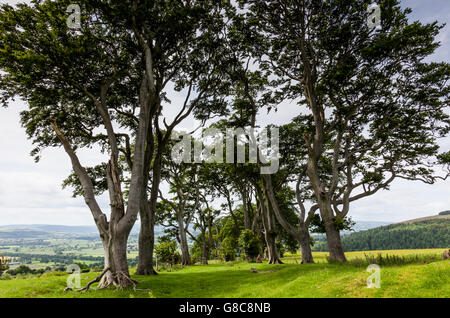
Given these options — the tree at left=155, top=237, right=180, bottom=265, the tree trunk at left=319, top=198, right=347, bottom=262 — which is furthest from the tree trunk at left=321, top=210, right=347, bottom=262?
the tree at left=155, top=237, right=180, bottom=265

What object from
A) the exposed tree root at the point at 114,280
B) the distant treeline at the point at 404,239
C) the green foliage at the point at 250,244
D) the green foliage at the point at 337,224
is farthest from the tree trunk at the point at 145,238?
the distant treeline at the point at 404,239

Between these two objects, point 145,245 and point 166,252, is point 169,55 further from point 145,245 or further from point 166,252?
point 166,252

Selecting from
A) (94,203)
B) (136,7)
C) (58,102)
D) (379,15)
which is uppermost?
(379,15)

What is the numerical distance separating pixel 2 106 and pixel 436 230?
14813cm

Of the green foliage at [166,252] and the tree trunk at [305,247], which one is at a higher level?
the tree trunk at [305,247]

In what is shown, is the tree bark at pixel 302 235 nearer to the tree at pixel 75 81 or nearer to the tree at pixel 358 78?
the tree at pixel 358 78

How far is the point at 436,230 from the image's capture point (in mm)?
106625

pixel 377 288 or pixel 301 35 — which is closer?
pixel 377 288

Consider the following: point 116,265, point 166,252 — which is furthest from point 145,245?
point 166,252

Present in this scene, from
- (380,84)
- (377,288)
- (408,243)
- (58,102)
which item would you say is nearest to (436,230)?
(408,243)

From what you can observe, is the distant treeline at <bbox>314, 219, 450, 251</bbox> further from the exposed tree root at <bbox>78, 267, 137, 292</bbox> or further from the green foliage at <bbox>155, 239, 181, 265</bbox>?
the exposed tree root at <bbox>78, 267, 137, 292</bbox>

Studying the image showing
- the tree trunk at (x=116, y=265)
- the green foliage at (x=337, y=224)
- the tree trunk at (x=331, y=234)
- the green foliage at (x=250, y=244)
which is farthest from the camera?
the green foliage at (x=250, y=244)
